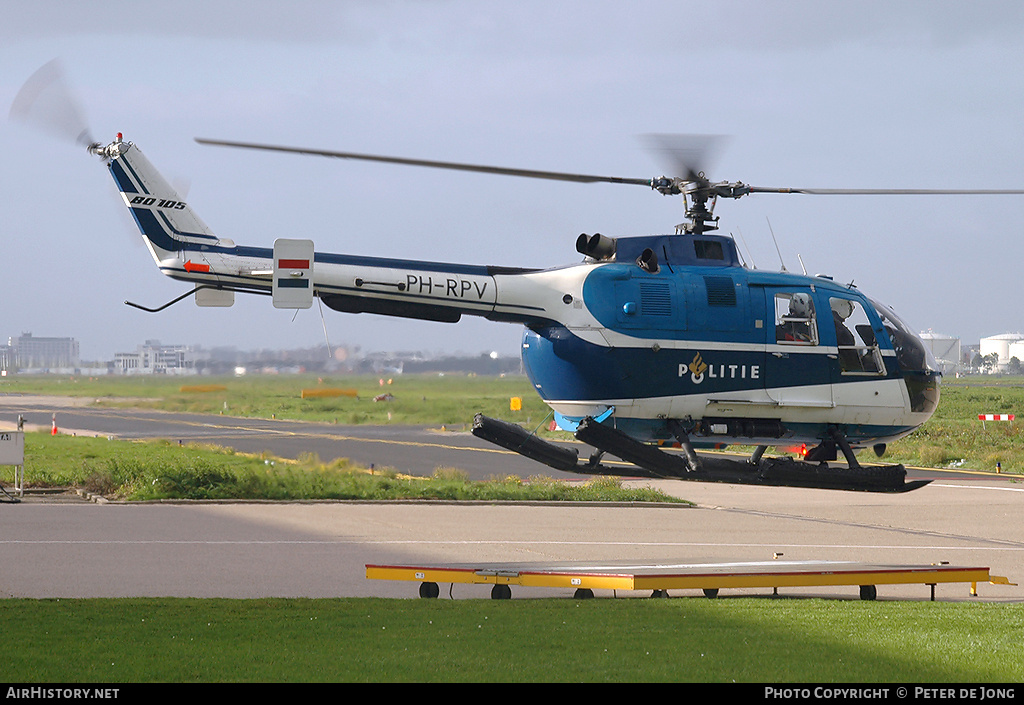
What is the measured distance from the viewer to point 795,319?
14891 millimetres

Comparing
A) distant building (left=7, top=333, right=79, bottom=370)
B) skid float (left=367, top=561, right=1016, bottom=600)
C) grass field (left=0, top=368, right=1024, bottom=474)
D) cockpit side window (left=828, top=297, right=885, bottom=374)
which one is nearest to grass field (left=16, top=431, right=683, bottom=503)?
grass field (left=0, top=368, right=1024, bottom=474)

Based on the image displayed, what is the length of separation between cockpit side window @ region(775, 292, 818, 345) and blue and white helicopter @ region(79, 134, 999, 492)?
A: 0.06 feet

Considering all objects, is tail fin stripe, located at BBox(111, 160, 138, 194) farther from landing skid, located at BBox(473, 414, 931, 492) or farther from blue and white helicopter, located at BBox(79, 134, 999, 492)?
landing skid, located at BBox(473, 414, 931, 492)

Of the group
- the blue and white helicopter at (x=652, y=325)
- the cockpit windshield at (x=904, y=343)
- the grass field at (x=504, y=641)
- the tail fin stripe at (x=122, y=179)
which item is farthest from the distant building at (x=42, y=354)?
the cockpit windshield at (x=904, y=343)

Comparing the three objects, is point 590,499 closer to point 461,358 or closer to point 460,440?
point 461,358

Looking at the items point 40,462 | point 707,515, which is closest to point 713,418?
point 707,515

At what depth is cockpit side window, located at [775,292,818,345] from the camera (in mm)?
14805

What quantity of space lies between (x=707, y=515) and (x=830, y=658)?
51.9ft

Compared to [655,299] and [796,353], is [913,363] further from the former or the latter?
[655,299]

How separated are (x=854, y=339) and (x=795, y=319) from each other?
99 centimetres

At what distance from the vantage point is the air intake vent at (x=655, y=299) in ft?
46.7

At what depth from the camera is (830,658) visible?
10242 millimetres

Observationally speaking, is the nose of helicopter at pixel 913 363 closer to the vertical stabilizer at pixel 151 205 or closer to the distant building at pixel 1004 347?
the vertical stabilizer at pixel 151 205

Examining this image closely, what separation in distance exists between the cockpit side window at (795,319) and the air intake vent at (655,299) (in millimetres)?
1599
